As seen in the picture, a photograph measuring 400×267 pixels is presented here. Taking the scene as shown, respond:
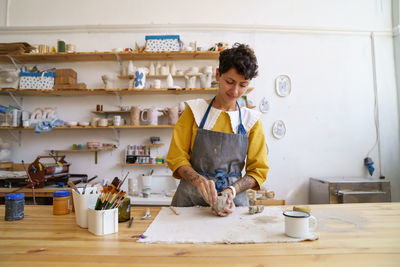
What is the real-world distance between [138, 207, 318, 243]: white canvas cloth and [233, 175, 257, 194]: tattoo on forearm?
0.14 meters

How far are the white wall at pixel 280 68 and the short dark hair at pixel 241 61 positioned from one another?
6.96ft

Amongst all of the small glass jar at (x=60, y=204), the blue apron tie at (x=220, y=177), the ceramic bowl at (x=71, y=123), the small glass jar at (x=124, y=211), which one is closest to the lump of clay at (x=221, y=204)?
the blue apron tie at (x=220, y=177)

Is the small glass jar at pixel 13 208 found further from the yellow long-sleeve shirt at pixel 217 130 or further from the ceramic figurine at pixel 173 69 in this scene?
the ceramic figurine at pixel 173 69

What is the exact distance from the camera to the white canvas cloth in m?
0.97

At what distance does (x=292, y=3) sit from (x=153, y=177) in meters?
3.53

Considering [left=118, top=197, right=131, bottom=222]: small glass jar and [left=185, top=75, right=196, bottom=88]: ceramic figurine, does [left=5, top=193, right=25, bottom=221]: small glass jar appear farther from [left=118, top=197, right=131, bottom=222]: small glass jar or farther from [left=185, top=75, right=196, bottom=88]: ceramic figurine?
[left=185, top=75, right=196, bottom=88]: ceramic figurine

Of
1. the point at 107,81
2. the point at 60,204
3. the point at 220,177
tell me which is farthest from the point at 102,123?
the point at 220,177

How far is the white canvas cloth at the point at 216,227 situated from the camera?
97cm

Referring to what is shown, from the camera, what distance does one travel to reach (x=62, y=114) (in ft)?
11.7

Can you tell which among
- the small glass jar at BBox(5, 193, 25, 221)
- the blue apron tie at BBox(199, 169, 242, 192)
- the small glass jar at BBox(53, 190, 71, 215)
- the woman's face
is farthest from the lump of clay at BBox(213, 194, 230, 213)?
the small glass jar at BBox(5, 193, 25, 221)

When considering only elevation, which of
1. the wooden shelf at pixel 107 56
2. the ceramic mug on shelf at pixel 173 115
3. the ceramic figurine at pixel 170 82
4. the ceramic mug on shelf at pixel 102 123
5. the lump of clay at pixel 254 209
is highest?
the wooden shelf at pixel 107 56

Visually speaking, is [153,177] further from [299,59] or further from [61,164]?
[299,59]

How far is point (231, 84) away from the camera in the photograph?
152 cm

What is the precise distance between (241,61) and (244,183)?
771mm
